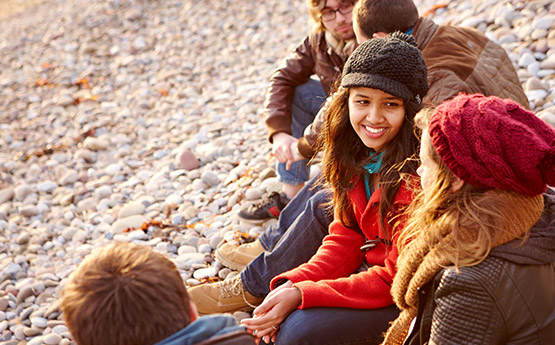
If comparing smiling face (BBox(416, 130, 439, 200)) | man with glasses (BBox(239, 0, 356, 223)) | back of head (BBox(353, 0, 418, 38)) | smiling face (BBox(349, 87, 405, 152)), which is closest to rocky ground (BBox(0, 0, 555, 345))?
man with glasses (BBox(239, 0, 356, 223))

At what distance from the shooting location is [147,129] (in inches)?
267

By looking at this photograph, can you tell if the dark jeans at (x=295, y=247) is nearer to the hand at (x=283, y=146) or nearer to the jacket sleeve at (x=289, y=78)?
the hand at (x=283, y=146)

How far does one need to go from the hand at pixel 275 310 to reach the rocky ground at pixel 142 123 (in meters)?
1.20

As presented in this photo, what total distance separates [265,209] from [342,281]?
1.61 metres

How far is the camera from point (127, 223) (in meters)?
4.71

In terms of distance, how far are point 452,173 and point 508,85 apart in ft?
5.99

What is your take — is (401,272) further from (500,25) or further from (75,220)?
(500,25)

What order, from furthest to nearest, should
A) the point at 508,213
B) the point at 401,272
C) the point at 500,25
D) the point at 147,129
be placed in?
the point at 147,129
the point at 500,25
the point at 401,272
the point at 508,213

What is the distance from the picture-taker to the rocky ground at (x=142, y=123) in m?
4.41

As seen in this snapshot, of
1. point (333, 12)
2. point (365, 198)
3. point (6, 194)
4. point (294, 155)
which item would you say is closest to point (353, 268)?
point (365, 198)

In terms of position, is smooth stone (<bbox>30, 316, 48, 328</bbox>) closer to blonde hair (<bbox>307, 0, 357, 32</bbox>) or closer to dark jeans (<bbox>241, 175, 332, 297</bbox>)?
dark jeans (<bbox>241, 175, 332, 297</bbox>)

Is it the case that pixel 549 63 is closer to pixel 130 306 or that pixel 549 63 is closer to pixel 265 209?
pixel 265 209

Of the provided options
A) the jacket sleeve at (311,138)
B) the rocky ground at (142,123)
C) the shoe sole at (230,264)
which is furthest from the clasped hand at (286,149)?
the shoe sole at (230,264)

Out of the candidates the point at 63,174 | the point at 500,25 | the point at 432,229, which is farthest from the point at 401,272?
Result: the point at 63,174
